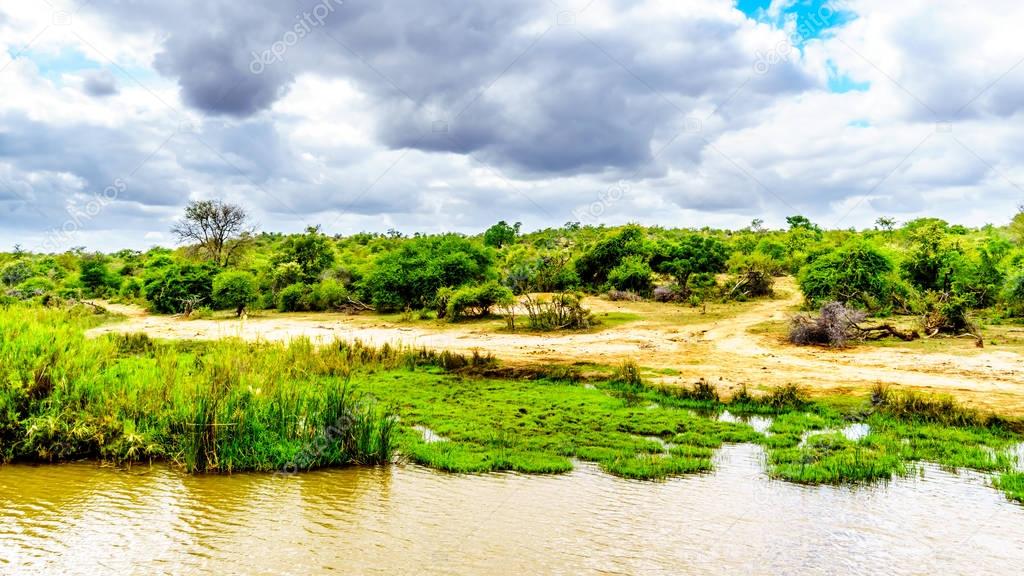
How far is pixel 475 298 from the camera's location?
26.0 meters

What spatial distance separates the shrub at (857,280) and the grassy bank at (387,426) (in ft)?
42.1

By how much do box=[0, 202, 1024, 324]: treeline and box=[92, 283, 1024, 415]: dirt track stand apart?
2.27 m

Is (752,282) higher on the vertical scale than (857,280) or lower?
higher

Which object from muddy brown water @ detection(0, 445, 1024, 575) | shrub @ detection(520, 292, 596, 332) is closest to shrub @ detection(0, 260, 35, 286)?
shrub @ detection(520, 292, 596, 332)

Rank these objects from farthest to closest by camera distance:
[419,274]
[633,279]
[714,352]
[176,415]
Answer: [633,279]
[419,274]
[714,352]
[176,415]

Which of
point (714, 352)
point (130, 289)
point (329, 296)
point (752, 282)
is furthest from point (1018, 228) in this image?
point (130, 289)

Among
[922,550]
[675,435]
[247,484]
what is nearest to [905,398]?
[675,435]

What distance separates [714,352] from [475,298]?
10.3m

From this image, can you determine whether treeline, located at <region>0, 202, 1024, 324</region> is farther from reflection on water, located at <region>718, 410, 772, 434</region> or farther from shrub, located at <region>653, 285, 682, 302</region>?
reflection on water, located at <region>718, 410, 772, 434</region>

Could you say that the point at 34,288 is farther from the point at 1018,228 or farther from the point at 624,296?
the point at 1018,228

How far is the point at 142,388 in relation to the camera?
9.37 metres

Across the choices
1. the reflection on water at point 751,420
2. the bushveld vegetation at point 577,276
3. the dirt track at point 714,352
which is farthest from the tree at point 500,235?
the reflection on water at point 751,420

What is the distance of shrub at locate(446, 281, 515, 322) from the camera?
2591cm

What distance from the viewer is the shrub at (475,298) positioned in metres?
25.9
